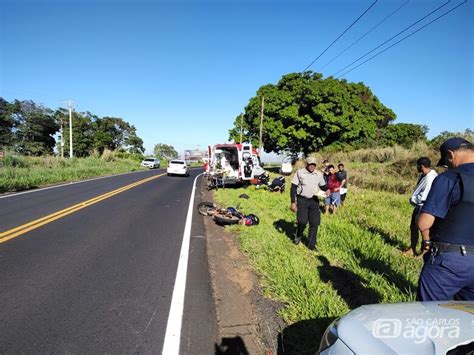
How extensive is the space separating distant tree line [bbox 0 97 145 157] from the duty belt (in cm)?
5006

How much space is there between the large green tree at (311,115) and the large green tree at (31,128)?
33934mm

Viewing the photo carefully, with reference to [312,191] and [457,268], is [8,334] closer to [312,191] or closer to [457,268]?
[457,268]

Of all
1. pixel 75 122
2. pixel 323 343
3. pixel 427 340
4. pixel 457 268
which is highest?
pixel 75 122

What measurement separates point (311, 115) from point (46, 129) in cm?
4240

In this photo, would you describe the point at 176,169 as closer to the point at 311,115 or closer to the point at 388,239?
the point at 311,115

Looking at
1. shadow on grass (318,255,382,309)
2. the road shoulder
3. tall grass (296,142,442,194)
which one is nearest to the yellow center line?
the road shoulder

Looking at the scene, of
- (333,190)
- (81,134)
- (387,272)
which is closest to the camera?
(387,272)

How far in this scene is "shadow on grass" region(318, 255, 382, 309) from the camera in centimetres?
427

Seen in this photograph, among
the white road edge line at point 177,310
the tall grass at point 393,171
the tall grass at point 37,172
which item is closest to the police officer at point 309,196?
the white road edge line at point 177,310

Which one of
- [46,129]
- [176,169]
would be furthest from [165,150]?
[176,169]

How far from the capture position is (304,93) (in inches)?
1225

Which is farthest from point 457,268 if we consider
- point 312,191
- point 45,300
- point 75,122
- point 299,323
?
point 75,122

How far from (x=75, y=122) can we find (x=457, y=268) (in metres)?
63.3

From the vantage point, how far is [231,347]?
3.33m
